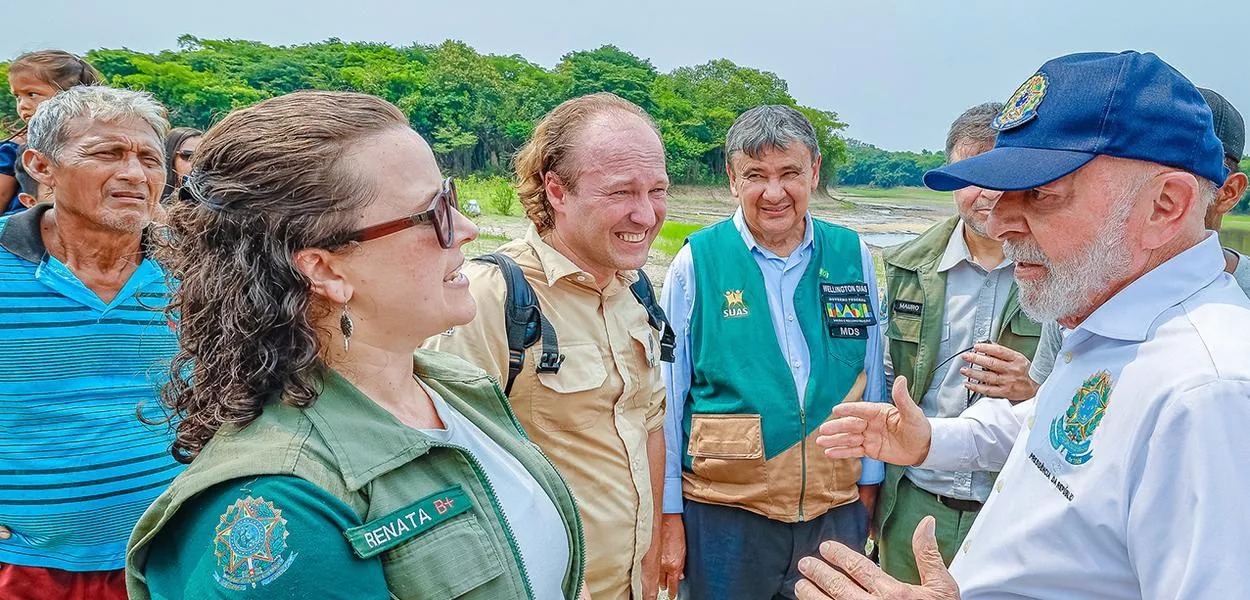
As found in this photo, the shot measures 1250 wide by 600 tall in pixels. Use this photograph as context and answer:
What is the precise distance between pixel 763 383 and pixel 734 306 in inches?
14.2

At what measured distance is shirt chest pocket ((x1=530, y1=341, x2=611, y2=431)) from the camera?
7.88 feet

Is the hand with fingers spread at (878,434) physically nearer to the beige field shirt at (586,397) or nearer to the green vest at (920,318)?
the beige field shirt at (586,397)

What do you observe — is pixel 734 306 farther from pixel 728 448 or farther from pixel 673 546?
pixel 673 546

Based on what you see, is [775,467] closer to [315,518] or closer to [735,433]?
[735,433]

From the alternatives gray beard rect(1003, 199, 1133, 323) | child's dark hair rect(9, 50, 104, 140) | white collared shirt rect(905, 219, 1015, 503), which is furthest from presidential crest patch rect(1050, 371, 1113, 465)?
child's dark hair rect(9, 50, 104, 140)

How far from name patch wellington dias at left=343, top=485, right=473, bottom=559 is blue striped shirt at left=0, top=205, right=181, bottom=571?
150cm

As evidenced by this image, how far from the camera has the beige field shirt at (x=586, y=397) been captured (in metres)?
2.34

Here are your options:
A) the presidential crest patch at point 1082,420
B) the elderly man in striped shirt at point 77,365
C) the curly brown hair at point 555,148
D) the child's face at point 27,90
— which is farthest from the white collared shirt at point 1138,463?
the child's face at point 27,90

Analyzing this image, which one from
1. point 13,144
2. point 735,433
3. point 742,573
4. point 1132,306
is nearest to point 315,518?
point 1132,306

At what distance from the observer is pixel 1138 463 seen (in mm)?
1444

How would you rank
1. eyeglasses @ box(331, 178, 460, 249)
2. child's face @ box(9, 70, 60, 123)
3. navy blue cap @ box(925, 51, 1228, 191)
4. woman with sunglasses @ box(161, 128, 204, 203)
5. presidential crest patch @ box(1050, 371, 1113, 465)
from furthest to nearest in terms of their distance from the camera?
woman with sunglasses @ box(161, 128, 204, 203)
child's face @ box(9, 70, 60, 123)
navy blue cap @ box(925, 51, 1228, 191)
presidential crest patch @ box(1050, 371, 1113, 465)
eyeglasses @ box(331, 178, 460, 249)

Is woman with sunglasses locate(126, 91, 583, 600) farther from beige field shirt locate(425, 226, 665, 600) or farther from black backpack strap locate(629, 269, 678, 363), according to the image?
black backpack strap locate(629, 269, 678, 363)

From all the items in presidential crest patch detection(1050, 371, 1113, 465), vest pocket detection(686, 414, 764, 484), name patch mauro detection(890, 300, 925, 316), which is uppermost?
presidential crest patch detection(1050, 371, 1113, 465)

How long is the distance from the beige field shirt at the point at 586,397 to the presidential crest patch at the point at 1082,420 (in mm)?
1304
